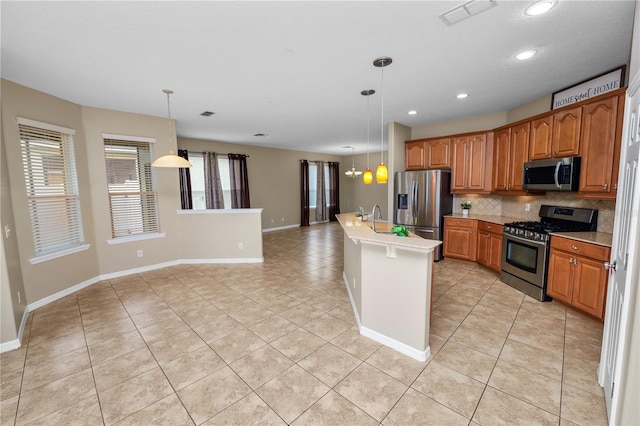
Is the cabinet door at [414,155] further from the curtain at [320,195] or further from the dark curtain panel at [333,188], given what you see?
the dark curtain panel at [333,188]

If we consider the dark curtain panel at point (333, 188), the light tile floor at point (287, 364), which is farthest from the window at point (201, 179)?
the dark curtain panel at point (333, 188)

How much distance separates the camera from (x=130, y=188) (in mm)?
4520

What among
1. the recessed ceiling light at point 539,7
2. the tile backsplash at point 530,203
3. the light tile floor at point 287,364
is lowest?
the light tile floor at point 287,364

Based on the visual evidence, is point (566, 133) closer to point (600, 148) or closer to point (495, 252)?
point (600, 148)

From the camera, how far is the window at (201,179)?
699 centimetres

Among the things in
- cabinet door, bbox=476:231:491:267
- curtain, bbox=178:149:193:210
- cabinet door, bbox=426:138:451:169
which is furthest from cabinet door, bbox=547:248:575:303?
curtain, bbox=178:149:193:210

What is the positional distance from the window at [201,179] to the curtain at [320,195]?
135 inches

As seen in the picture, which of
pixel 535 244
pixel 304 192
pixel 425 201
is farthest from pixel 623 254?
pixel 304 192

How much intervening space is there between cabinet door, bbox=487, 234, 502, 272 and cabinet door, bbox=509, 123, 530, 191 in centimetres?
83

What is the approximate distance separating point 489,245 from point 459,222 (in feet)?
2.14

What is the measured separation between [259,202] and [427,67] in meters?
6.43

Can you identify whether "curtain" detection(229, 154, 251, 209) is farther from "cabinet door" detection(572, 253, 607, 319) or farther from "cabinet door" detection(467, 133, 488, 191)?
"cabinet door" detection(572, 253, 607, 319)

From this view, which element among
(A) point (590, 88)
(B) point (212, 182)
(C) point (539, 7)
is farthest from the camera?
(B) point (212, 182)

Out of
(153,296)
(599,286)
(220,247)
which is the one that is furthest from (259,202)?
(599,286)
